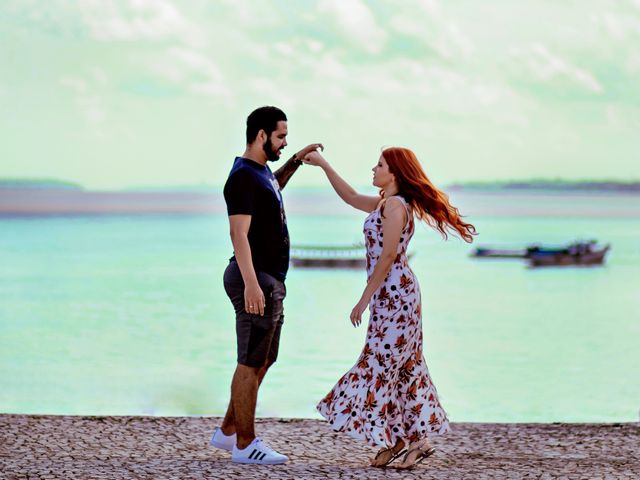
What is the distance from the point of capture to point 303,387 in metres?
14.3

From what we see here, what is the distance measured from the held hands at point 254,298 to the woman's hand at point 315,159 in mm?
797

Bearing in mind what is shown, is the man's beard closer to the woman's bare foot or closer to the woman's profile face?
the woman's profile face

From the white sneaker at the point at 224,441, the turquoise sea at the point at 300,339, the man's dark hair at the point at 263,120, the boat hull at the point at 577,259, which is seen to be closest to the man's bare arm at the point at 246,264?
the man's dark hair at the point at 263,120

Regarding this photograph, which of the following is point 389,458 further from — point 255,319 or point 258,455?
point 255,319

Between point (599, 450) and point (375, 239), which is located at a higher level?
point (375, 239)

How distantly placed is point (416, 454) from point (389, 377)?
421 millimetres

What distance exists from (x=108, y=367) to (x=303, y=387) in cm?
443

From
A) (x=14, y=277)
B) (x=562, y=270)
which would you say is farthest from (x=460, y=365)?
(x=562, y=270)

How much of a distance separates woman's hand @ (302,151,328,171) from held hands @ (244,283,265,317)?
0.80m

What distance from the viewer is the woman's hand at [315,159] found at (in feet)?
20.1

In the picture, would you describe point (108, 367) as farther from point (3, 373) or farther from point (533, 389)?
point (533, 389)

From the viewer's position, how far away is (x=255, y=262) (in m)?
5.87

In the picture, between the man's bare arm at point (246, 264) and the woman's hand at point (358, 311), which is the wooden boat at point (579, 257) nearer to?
the woman's hand at point (358, 311)

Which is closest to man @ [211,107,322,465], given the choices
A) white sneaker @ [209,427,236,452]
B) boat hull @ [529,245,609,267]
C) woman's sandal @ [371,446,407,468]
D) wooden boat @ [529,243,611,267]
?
white sneaker @ [209,427,236,452]
